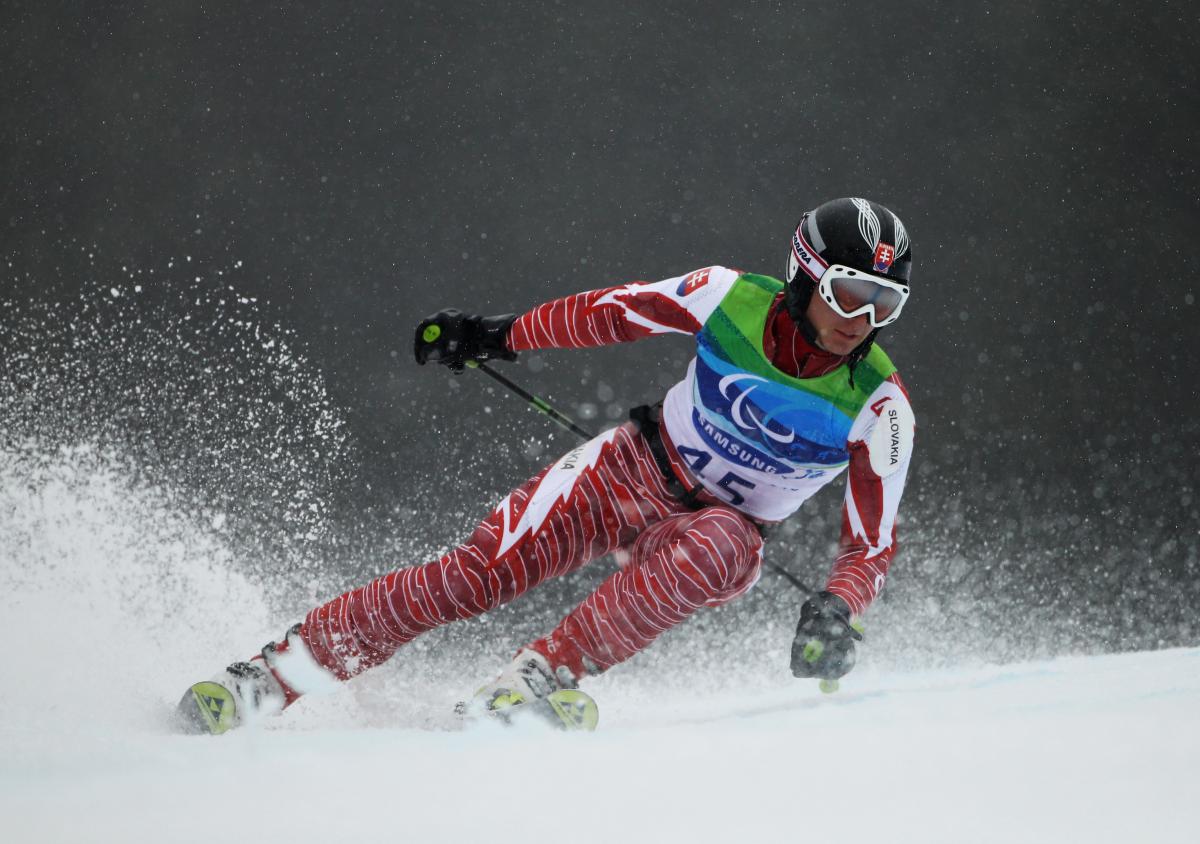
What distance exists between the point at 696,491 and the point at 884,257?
0.60m

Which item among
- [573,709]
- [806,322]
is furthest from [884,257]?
[573,709]

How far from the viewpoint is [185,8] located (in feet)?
13.2

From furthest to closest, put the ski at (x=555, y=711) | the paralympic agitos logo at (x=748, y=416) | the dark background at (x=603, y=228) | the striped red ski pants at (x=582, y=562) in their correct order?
the dark background at (x=603, y=228)
the paralympic agitos logo at (x=748, y=416)
the striped red ski pants at (x=582, y=562)
the ski at (x=555, y=711)

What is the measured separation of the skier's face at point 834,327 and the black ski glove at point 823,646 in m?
0.50

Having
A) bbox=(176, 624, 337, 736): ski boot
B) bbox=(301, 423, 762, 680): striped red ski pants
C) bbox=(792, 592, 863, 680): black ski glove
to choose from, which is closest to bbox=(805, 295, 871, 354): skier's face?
bbox=(301, 423, 762, 680): striped red ski pants

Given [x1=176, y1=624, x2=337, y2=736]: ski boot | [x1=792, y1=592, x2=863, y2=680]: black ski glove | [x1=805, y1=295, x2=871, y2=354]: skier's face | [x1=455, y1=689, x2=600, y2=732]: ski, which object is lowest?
[x1=792, y1=592, x2=863, y2=680]: black ski glove

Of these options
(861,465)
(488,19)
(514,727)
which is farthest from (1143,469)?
(514,727)

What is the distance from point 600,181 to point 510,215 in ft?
1.13

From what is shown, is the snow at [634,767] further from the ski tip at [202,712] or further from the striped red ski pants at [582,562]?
the striped red ski pants at [582,562]

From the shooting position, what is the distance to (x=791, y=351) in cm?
228

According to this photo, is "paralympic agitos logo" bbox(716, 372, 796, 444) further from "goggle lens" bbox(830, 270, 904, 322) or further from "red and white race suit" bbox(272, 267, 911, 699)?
"goggle lens" bbox(830, 270, 904, 322)

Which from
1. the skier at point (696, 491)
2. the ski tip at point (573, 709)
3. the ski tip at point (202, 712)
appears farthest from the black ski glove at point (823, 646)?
the ski tip at point (202, 712)

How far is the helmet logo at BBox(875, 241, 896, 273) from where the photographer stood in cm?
219

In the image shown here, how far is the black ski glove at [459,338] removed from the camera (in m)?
2.54
